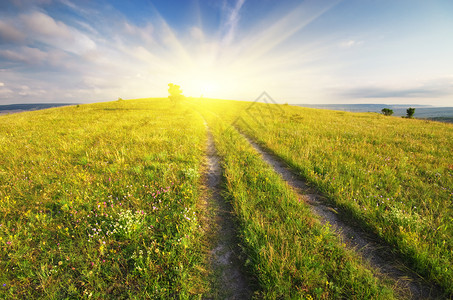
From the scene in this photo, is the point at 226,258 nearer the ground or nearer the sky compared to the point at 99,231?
nearer the ground

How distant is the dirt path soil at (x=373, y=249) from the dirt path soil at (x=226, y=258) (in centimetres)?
237

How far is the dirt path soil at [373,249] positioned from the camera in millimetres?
2812

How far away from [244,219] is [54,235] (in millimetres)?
4280

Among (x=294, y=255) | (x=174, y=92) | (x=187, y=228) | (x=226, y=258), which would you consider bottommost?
(x=226, y=258)

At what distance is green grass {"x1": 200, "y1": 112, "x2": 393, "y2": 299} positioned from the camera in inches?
106

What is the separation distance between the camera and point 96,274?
297cm

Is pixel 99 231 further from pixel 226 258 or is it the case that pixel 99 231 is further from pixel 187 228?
pixel 226 258

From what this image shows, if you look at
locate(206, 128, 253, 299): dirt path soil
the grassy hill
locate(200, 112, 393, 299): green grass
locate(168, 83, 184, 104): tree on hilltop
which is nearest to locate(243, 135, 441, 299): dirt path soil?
the grassy hill

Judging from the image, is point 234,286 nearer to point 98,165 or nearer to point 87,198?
point 87,198

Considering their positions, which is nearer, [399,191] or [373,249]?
[373,249]

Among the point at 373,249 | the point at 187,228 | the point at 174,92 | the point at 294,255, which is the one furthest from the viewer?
the point at 174,92

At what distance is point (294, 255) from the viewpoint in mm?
3182

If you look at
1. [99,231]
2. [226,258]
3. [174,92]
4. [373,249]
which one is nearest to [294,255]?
[226,258]

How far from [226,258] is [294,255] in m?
1.32
